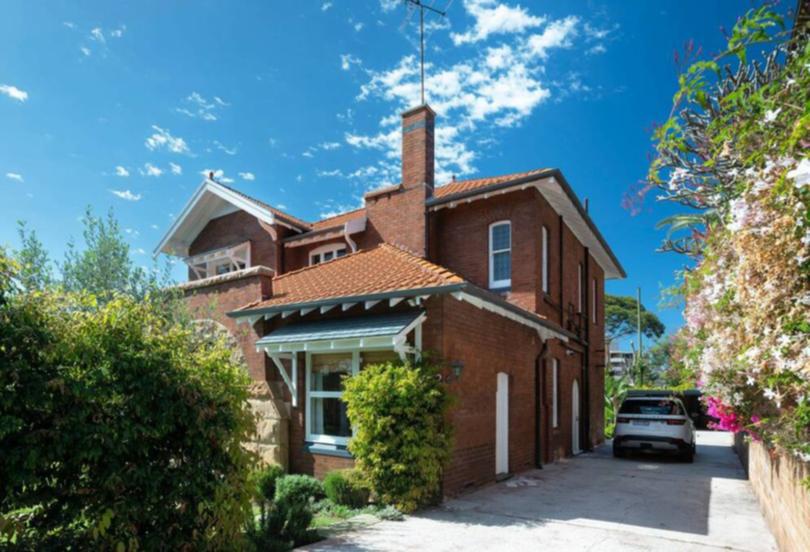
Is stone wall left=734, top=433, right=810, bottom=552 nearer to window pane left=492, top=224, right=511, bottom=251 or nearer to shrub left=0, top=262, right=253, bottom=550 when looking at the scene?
shrub left=0, top=262, right=253, bottom=550

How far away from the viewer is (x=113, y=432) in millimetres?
4812

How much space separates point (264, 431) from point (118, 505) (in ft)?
22.9

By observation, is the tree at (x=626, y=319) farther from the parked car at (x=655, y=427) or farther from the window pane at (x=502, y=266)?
the window pane at (x=502, y=266)

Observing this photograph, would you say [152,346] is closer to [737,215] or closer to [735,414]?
[737,215]

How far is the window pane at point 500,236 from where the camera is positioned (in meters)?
13.6

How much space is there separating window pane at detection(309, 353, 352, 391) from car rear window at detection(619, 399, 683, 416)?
29.8 feet

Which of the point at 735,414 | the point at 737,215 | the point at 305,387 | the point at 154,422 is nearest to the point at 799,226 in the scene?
the point at 737,215

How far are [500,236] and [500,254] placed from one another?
47cm

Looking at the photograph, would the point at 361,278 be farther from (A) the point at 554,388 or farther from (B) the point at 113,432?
(A) the point at 554,388

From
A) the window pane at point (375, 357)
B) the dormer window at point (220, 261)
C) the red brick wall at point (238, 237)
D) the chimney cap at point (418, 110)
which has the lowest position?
the window pane at point (375, 357)

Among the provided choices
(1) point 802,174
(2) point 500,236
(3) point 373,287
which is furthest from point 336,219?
(1) point 802,174

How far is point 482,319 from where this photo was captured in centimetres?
1106

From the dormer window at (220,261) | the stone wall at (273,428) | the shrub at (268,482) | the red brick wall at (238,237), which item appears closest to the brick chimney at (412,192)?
the red brick wall at (238,237)

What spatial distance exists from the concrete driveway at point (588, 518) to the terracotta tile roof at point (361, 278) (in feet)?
12.7
